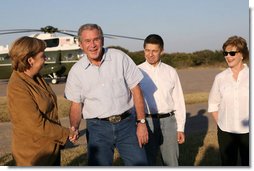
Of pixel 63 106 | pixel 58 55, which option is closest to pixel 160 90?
pixel 63 106

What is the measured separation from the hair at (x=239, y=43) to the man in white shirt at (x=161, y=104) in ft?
1.58

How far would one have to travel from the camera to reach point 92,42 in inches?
89.5

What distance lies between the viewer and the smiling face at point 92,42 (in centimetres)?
228

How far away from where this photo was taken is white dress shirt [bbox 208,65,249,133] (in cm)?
270

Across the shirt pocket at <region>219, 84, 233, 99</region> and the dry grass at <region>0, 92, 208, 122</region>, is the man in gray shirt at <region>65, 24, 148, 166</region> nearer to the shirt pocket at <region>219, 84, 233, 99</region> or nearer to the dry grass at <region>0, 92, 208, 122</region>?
the shirt pocket at <region>219, 84, 233, 99</region>

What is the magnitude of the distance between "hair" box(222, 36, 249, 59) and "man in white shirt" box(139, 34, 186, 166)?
1.58 ft

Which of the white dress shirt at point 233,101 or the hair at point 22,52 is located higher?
the hair at point 22,52

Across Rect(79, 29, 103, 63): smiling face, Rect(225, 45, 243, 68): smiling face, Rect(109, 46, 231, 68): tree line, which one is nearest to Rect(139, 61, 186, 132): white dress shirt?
Rect(225, 45, 243, 68): smiling face

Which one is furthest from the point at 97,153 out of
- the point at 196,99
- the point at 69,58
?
the point at 69,58

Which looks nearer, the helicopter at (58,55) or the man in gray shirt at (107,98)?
the man in gray shirt at (107,98)

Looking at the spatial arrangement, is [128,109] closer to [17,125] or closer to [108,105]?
[108,105]

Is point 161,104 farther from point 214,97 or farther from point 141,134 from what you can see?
point 141,134

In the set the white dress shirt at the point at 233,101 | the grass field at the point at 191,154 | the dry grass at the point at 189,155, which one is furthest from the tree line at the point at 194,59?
the white dress shirt at the point at 233,101

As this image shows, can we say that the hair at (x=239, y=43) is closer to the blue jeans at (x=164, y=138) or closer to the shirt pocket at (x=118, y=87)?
the blue jeans at (x=164, y=138)
